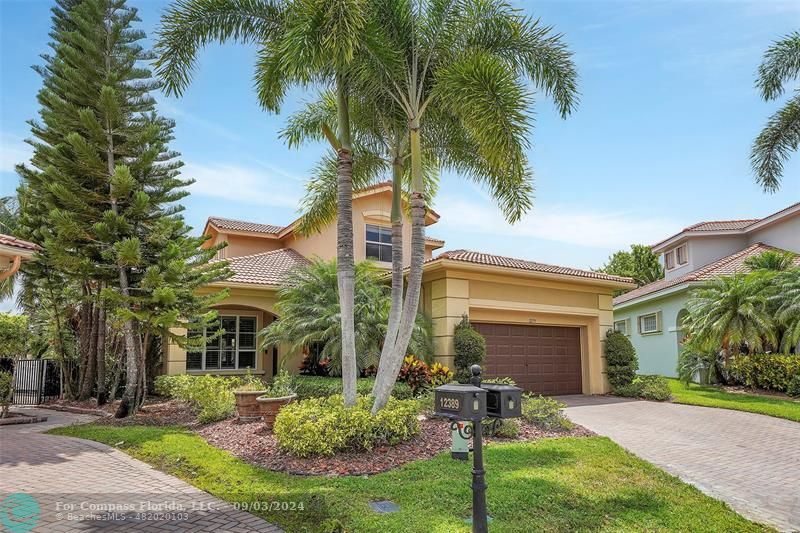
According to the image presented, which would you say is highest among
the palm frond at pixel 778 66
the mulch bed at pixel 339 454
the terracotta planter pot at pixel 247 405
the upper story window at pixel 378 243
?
the palm frond at pixel 778 66

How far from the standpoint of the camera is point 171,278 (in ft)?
36.5

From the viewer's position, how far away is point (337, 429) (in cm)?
724

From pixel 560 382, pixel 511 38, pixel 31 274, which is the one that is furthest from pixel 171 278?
pixel 560 382

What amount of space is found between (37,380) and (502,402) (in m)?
16.5

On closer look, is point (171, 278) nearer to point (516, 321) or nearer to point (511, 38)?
point (511, 38)

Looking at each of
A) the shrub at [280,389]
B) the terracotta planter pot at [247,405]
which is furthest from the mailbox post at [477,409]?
the shrub at [280,389]

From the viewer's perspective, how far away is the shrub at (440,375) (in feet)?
40.0

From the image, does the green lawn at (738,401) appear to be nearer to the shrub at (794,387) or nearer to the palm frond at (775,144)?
the shrub at (794,387)

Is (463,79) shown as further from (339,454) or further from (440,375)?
(440,375)

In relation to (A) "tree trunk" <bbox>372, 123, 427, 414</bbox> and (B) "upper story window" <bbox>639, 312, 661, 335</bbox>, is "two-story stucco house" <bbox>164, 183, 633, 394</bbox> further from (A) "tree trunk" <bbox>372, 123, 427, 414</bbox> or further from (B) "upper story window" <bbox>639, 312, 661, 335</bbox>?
(B) "upper story window" <bbox>639, 312, 661, 335</bbox>

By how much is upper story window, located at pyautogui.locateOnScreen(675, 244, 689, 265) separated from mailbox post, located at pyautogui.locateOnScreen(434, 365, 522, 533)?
77.0ft

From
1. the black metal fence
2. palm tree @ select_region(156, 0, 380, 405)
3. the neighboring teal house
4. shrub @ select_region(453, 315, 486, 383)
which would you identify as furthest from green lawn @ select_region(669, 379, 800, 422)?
the black metal fence

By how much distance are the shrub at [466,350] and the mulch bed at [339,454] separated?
3.66 meters

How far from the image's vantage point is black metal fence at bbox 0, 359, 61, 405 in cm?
1547
